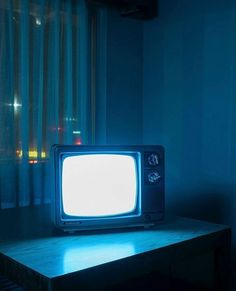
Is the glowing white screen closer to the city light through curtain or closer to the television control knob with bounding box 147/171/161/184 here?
the television control knob with bounding box 147/171/161/184

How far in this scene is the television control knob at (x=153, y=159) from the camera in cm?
157

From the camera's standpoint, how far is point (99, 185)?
1.50m

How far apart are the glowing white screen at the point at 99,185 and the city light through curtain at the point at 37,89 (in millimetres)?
371

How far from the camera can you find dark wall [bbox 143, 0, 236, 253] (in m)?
1.82

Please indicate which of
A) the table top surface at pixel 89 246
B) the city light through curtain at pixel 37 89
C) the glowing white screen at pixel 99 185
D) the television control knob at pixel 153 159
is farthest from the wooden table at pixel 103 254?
the city light through curtain at pixel 37 89

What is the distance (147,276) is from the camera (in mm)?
2062

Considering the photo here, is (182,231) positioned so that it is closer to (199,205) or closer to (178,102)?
(199,205)

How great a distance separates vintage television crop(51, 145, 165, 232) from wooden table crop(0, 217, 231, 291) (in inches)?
2.2

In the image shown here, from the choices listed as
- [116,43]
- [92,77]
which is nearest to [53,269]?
[92,77]

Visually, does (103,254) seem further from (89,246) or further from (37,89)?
(37,89)

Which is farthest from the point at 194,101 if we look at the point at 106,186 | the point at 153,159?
the point at 106,186

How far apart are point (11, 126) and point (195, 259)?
110 cm

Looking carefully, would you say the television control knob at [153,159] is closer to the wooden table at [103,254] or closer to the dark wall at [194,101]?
the wooden table at [103,254]

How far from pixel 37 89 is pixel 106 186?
23.6 inches
